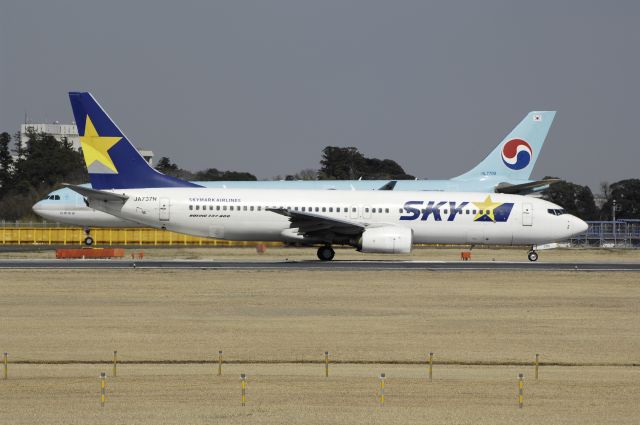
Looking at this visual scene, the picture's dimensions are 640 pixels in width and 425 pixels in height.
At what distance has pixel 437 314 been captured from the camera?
27.3 meters

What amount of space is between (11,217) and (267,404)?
8715cm

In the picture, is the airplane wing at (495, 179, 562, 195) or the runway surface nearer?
the runway surface

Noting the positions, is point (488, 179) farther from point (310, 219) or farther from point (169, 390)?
point (169, 390)

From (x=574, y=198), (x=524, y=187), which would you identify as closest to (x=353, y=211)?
(x=524, y=187)

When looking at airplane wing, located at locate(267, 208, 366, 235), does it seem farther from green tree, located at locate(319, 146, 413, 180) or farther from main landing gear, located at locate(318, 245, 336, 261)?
green tree, located at locate(319, 146, 413, 180)

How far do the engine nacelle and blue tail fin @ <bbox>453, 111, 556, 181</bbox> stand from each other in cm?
2245

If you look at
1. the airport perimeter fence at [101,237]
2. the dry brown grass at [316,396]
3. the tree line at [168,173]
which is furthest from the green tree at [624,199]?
the dry brown grass at [316,396]

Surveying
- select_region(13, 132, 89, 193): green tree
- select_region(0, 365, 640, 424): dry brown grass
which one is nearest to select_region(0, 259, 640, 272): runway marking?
select_region(0, 365, 640, 424): dry brown grass

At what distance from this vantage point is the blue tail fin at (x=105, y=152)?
152ft

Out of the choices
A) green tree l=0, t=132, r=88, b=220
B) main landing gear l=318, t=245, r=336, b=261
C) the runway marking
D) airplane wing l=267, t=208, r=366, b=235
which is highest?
green tree l=0, t=132, r=88, b=220

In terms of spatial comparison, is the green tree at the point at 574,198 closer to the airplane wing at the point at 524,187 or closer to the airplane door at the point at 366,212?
the airplane wing at the point at 524,187

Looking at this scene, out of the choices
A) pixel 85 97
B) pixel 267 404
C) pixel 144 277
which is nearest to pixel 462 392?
pixel 267 404

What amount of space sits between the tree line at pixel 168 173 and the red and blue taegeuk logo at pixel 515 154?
158 feet

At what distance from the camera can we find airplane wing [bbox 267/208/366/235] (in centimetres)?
4350
